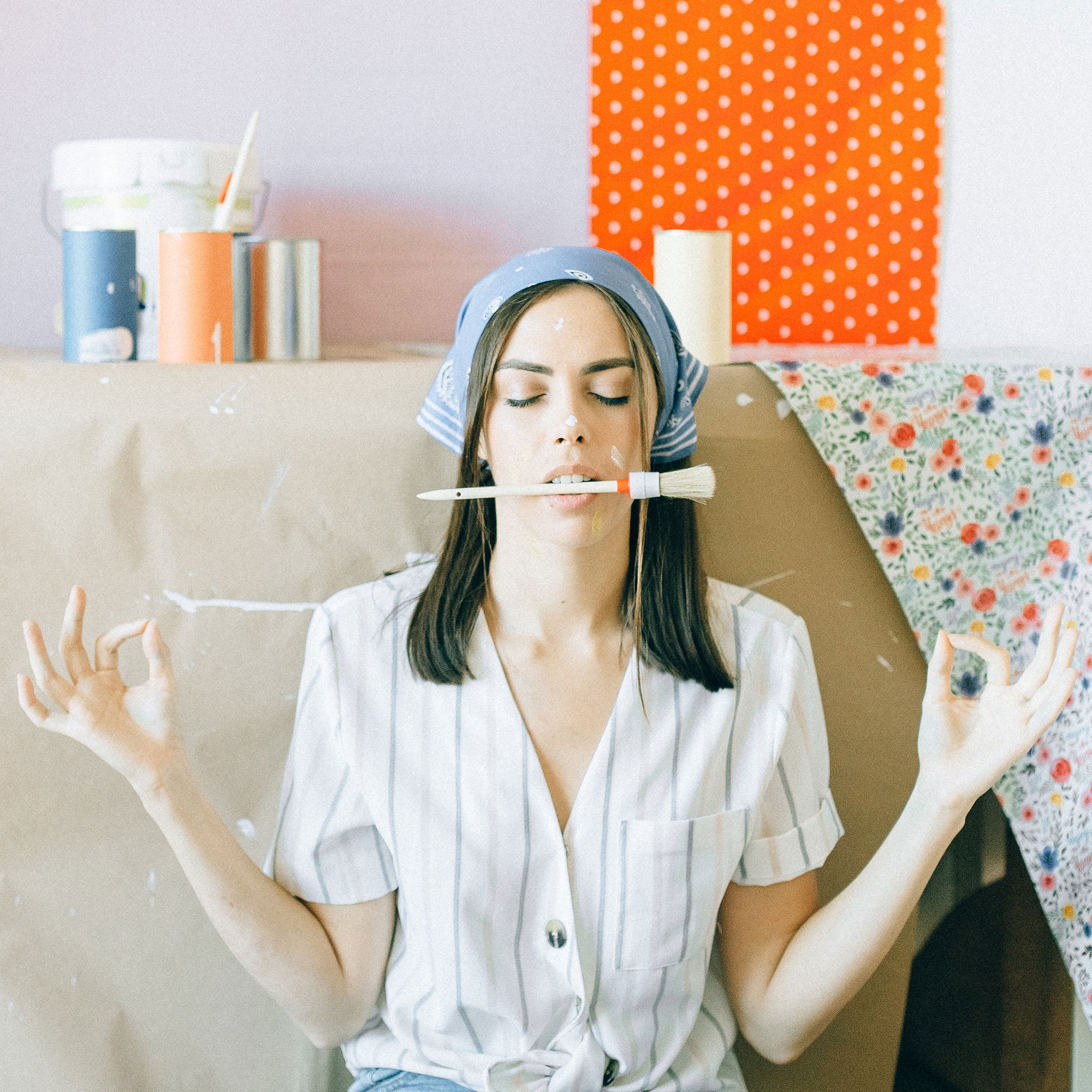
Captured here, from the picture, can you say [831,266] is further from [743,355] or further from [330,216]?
[330,216]

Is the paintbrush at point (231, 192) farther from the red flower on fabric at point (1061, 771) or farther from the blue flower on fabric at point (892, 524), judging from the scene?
the red flower on fabric at point (1061, 771)

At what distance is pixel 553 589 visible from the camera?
1008 millimetres

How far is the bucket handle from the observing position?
1.31 m

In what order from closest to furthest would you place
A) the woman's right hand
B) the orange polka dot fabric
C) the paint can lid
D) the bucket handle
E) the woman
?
the woman's right hand, the woman, the paint can lid, the bucket handle, the orange polka dot fabric

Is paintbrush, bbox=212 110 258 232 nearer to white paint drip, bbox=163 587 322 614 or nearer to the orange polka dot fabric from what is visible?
white paint drip, bbox=163 587 322 614

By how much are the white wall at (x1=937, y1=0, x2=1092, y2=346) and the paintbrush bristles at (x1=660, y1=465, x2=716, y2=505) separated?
32.4 inches

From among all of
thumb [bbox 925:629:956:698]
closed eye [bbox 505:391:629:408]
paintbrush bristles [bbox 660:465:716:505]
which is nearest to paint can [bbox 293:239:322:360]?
closed eye [bbox 505:391:629:408]

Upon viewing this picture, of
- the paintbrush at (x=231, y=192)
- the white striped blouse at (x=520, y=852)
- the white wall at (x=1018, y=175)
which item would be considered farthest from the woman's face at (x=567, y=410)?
the white wall at (x=1018, y=175)

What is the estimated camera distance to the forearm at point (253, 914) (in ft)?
2.82

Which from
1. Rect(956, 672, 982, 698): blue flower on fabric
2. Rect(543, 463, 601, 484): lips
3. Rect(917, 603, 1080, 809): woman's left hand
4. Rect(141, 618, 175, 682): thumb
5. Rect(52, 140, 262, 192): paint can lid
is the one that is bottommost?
Rect(956, 672, 982, 698): blue flower on fabric

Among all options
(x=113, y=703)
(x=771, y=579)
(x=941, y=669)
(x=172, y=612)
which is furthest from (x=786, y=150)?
(x=113, y=703)

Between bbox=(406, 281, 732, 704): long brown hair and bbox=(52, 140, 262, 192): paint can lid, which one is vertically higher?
bbox=(52, 140, 262, 192): paint can lid

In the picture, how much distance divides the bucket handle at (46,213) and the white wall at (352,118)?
0.06 feet

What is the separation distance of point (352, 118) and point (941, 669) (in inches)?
38.6
